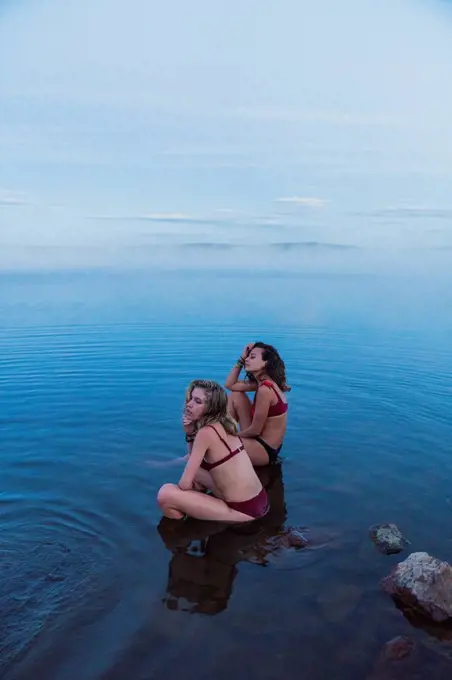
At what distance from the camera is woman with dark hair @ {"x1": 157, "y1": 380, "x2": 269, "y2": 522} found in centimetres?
707

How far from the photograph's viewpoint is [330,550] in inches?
272

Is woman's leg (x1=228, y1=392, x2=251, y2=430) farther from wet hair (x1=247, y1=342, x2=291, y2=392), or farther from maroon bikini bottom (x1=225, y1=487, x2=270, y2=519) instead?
maroon bikini bottom (x1=225, y1=487, x2=270, y2=519)

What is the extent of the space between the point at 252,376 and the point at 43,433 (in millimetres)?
4220

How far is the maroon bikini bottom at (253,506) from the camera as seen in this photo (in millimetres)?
7449

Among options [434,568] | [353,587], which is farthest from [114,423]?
[434,568]

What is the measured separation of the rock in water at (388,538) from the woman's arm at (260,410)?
2.51 metres

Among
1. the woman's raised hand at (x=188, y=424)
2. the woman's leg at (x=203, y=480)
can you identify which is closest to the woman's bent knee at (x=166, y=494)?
the woman's leg at (x=203, y=480)

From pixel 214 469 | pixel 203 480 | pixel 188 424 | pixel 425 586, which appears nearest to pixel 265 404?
pixel 203 480

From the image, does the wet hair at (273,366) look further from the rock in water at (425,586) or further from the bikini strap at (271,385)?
the rock in water at (425,586)

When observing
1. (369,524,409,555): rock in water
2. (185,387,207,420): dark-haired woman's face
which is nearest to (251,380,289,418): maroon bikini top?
(185,387,207,420): dark-haired woman's face

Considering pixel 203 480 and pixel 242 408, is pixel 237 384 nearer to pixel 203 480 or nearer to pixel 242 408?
pixel 242 408

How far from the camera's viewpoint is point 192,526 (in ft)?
24.6

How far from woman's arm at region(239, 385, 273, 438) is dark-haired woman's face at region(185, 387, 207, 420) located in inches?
85.0

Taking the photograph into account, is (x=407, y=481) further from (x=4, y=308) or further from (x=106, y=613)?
(x=4, y=308)
